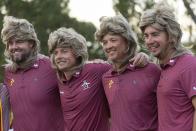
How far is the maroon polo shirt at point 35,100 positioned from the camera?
6789 mm

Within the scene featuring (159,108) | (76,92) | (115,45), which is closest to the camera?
(159,108)

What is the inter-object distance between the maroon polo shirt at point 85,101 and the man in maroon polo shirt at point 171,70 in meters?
1.01

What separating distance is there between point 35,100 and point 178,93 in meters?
2.02

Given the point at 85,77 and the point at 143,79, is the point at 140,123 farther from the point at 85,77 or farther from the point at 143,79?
the point at 85,77

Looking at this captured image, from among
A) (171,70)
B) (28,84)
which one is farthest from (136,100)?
(28,84)

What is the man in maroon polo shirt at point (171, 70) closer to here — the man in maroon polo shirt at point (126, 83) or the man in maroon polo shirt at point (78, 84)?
the man in maroon polo shirt at point (126, 83)

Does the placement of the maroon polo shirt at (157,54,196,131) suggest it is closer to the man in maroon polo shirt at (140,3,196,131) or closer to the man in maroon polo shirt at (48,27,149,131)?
the man in maroon polo shirt at (140,3,196,131)

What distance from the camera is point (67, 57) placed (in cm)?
655

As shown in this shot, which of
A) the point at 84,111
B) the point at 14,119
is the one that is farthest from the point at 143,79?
the point at 14,119

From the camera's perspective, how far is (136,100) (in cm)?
596

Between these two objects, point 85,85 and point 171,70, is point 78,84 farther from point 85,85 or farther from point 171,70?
point 171,70

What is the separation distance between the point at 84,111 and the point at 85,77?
15.7 inches

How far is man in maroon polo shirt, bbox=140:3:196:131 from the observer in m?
5.39

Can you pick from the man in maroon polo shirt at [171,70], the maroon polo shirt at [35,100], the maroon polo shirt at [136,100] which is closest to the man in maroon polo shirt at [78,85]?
the maroon polo shirt at [35,100]
